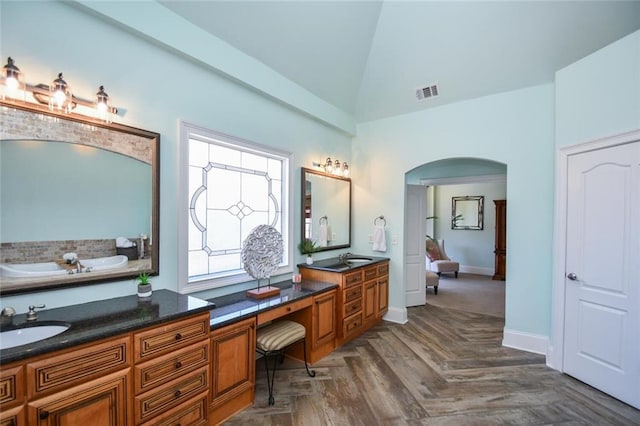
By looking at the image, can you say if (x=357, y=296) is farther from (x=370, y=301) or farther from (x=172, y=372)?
(x=172, y=372)

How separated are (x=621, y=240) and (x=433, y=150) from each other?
215 cm

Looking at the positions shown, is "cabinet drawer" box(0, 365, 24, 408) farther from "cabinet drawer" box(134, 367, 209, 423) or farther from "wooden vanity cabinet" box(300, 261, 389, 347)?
"wooden vanity cabinet" box(300, 261, 389, 347)

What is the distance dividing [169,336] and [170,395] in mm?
369

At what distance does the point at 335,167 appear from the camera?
419cm

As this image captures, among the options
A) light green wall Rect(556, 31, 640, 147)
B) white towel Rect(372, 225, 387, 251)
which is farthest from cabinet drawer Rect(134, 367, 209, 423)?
light green wall Rect(556, 31, 640, 147)

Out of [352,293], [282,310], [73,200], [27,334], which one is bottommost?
[352,293]

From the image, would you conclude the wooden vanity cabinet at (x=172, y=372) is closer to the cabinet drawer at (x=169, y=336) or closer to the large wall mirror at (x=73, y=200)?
the cabinet drawer at (x=169, y=336)

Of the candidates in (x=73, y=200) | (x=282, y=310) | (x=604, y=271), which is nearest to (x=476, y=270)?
(x=604, y=271)

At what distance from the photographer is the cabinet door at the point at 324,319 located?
2.97 m

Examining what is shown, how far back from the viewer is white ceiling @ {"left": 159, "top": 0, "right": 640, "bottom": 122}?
257cm

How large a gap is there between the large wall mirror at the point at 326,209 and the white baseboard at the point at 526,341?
236 centimetres

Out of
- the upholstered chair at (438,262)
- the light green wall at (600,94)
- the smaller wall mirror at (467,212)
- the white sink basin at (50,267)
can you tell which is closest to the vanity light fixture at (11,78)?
the white sink basin at (50,267)

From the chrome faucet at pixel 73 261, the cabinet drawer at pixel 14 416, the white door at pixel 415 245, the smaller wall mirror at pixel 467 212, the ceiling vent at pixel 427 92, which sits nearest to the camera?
the cabinet drawer at pixel 14 416

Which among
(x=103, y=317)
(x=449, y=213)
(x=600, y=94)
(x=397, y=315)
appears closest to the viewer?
(x=103, y=317)
